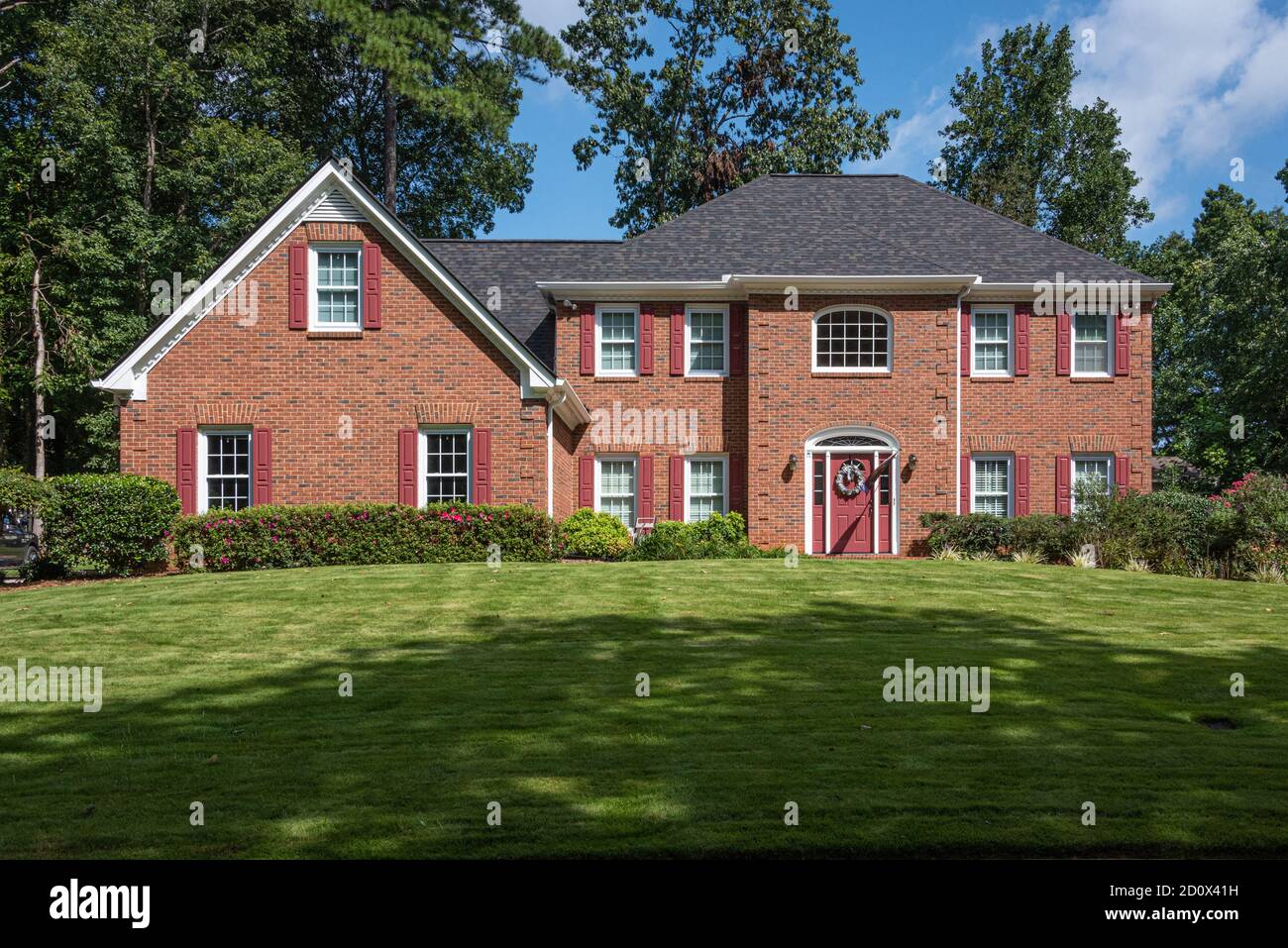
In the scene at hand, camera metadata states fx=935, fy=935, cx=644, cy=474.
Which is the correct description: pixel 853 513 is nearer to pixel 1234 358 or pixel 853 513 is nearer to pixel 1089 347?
pixel 1089 347

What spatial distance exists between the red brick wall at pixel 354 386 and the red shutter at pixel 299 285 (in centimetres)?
18

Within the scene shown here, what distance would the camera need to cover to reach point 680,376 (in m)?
22.7

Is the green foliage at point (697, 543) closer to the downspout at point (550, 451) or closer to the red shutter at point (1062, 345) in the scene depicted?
the downspout at point (550, 451)

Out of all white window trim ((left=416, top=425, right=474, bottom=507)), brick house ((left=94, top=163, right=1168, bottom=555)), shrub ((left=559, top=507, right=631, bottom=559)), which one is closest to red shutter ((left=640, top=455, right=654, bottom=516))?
brick house ((left=94, top=163, right=1168, bottom=555))

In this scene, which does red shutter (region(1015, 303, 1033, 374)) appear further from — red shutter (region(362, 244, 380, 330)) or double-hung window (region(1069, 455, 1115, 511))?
red shutter (region(362, 244, 380, 330))

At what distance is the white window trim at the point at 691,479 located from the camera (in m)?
22.6

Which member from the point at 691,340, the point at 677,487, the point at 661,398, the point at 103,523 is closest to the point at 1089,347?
the point at 691,340

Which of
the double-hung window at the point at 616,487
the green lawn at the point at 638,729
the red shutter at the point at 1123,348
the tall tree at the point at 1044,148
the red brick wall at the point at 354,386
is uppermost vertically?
the tall tree at the point at 1044,148

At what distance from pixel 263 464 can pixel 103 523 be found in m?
3.30

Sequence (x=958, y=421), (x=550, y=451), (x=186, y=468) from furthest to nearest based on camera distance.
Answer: (x=958, y=421)
(x=550, y=451)
(x=186, y=468)

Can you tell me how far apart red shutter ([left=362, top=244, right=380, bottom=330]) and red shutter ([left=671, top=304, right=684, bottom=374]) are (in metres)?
7.18

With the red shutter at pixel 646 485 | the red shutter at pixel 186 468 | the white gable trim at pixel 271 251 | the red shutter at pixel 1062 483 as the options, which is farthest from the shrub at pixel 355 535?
the red shutter at pixel 1062 483

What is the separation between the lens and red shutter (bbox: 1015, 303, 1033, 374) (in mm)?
22578
